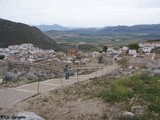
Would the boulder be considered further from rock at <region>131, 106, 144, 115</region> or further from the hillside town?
the hillside town

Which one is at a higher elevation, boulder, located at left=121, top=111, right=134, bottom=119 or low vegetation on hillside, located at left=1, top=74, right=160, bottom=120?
boulder, located at left=121, top=111, right=134, bottom=119

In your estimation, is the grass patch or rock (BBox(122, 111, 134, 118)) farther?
the grass patch

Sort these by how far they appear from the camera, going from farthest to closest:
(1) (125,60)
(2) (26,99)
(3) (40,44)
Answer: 1. (3) (40,44)
2. (1) (125,60)
3. (2) (26,99)

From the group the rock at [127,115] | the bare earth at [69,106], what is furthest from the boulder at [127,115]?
the bare earth at [69,106]

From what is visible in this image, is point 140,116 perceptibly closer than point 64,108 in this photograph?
Yes

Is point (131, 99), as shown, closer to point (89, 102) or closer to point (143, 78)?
point (89, 102)

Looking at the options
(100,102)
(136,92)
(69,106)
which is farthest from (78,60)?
(69,106)

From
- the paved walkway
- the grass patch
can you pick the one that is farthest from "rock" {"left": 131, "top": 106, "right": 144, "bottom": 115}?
the paved walkway

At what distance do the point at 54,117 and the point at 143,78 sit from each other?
6094 millimetres

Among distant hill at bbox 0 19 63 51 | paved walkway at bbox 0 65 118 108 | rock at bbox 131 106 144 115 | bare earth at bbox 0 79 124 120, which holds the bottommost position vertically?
distant hill at bbox 0 19 63 51

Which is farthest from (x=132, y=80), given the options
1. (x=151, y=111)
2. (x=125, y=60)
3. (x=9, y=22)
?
(x=9, y=22)

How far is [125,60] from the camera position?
28.0 m

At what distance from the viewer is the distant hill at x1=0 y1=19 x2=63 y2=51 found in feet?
357

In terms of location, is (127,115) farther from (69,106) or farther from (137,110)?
(69,106)
